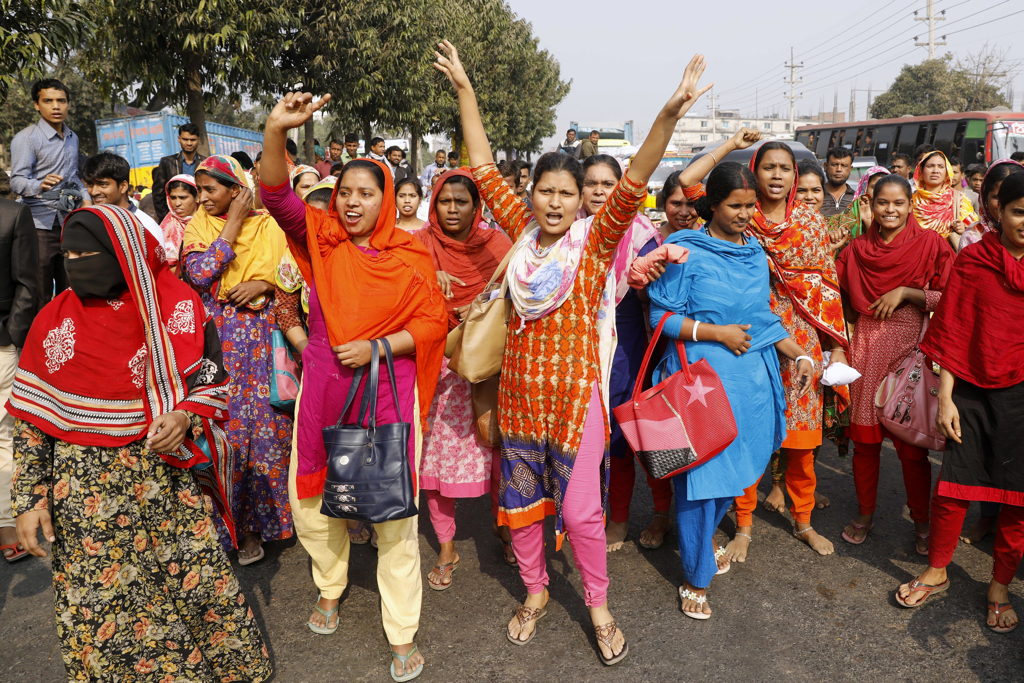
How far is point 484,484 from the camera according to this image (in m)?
3.31

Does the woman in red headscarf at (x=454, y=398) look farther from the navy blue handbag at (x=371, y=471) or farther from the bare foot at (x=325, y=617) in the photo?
the navy blue handbag at (x=371, y=471)

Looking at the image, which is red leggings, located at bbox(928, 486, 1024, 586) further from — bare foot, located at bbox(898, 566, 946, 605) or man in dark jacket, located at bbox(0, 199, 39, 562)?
man in dark jacket, located at bbox(0, 199, 39, 562)

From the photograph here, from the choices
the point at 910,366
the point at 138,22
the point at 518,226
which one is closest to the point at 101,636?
the point at 518,226

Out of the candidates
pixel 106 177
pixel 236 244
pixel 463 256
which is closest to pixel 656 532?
pixel 463 256

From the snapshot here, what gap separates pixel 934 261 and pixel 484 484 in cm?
246

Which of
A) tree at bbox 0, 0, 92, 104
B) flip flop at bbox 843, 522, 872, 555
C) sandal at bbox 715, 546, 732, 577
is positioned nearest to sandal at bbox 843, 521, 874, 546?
flip flop at bbox 843, 522, 872, 555

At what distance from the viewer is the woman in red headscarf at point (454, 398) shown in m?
3.28

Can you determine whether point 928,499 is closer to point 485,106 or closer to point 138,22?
point 138,22

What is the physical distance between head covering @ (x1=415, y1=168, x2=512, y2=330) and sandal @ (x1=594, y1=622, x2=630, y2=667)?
4.90 ft

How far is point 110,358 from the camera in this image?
2242 mm

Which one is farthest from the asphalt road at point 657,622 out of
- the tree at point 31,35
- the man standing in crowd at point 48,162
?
the tree at point 31,35

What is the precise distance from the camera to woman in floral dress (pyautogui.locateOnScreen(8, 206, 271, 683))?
2197mm

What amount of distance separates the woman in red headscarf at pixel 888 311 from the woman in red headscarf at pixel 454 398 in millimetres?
1822

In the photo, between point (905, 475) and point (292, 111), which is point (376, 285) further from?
point (905, 475)
